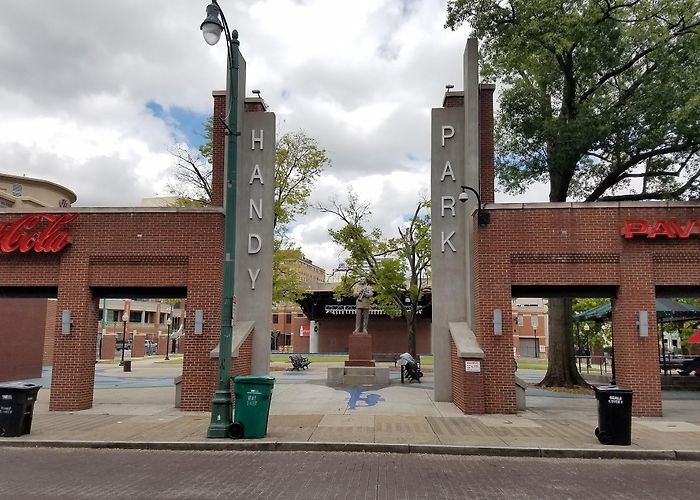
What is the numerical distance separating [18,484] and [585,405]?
46.8 feet

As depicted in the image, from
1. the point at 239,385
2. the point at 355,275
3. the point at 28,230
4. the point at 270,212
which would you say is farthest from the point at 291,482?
the point at 355,275

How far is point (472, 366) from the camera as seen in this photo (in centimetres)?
1352

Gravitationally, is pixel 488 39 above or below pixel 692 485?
above

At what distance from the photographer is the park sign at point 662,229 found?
13.9 m

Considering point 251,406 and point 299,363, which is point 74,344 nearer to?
point 251,406

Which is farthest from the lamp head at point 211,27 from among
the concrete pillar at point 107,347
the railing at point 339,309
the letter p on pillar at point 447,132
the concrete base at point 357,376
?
the railing at point 339,309

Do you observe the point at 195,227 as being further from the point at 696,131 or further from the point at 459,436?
the point at 696,131

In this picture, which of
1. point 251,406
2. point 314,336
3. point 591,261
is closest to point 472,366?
point 591,261

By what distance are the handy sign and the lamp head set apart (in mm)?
9198

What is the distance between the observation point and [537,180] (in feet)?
75.6

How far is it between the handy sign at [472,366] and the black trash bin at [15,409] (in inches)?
374

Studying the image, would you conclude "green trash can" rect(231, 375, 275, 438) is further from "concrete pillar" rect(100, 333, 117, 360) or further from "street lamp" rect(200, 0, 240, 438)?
"concrete pillar" rect(100, 333, 117, 360)

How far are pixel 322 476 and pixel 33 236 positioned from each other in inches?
435

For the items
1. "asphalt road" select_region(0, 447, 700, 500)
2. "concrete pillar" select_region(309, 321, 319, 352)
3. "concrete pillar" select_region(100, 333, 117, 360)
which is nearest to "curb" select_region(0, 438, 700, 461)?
"asphalt road" select_region(0, 447, 700, 500)
